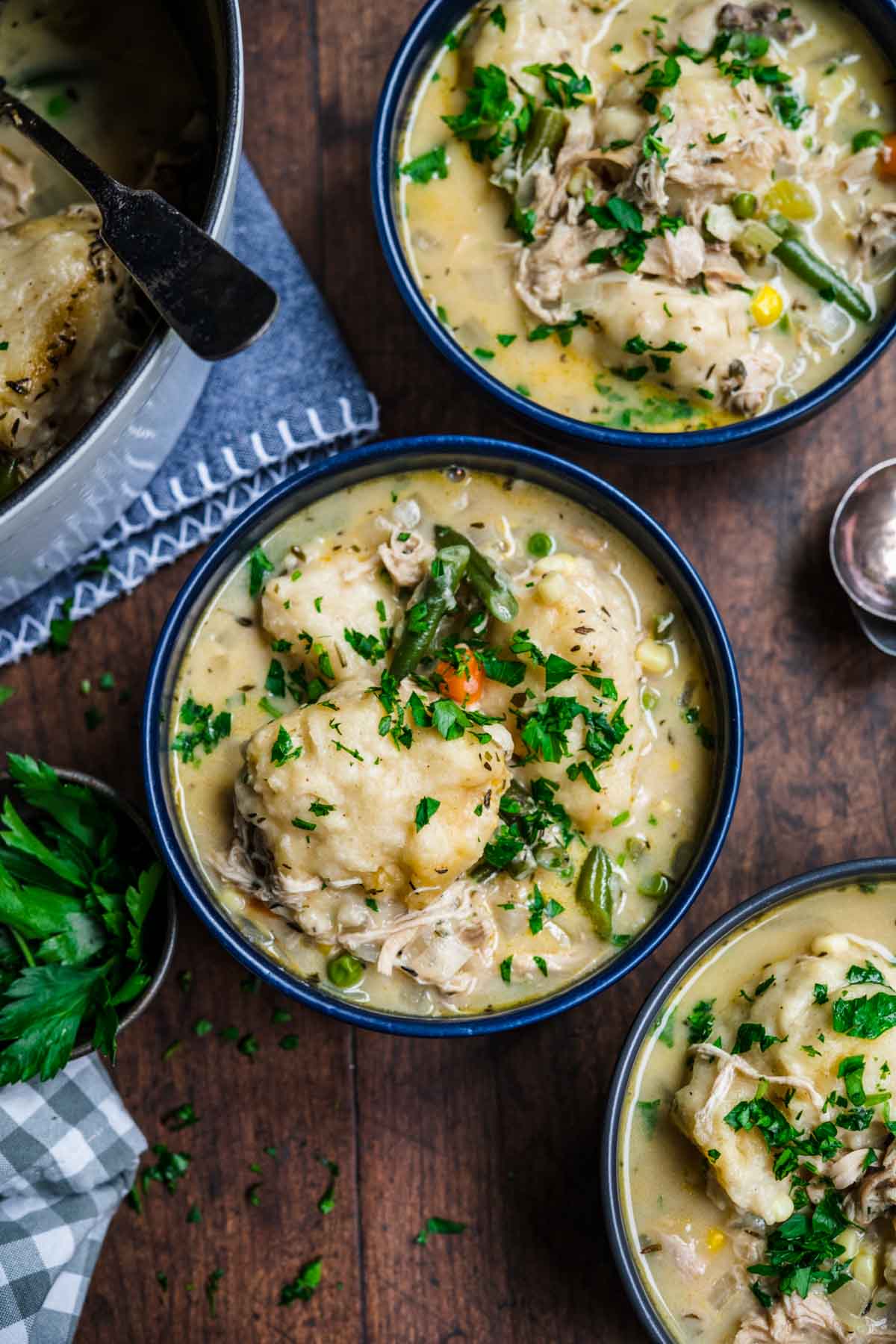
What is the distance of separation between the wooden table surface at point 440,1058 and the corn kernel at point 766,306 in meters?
0.37

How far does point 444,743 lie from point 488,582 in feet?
1.26

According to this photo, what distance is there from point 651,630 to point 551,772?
0.40m

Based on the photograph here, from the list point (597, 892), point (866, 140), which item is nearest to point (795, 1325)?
point (597, 892)

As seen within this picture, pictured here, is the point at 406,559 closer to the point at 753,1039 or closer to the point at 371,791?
the point at 371,791

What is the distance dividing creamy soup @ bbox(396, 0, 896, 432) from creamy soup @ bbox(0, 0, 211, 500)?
0.56 m

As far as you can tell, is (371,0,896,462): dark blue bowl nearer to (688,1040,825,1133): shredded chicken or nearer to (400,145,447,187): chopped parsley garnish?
(400,145,447,187): chopped parsley garnish

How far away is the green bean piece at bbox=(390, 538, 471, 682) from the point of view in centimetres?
262

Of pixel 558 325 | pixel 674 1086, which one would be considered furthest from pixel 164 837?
pixel 558 325

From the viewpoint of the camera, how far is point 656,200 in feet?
9.32

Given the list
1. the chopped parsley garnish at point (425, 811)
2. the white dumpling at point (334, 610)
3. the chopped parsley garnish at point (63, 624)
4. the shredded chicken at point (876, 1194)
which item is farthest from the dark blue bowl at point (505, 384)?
the shredded chicken at point (876, 1194)

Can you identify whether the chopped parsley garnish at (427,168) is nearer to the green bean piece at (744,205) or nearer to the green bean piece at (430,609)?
the green bean piece at (744,205)

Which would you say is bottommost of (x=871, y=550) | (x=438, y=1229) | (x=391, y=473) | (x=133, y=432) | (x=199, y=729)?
(x=438, y=1229)

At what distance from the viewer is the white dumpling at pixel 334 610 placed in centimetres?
265

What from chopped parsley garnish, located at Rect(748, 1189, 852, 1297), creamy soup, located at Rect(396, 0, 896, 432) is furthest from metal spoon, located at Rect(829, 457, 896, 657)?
chopped parsley garnish, located at Rect(748, 1189, 852, 1297)
